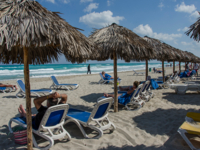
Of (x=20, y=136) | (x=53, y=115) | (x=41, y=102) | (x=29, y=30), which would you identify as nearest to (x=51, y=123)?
(x=53, y=115)

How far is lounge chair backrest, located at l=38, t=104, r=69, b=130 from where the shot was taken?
2.51 meters

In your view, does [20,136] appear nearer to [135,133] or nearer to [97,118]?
[97,118]

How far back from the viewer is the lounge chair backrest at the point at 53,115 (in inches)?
98.8

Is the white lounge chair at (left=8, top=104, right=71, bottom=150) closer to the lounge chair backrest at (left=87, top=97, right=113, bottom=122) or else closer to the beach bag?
the beach bag

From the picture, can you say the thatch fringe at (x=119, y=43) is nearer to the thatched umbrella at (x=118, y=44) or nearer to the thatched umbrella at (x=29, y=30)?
the thatched umbrella at (x=118, y=44)

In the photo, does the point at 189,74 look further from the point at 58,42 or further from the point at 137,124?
the point at 58,42

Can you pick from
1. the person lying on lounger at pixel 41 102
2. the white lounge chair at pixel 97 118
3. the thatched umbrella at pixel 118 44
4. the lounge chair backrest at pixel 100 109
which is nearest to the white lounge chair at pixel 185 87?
the thatched umbrella at pixel 118 44

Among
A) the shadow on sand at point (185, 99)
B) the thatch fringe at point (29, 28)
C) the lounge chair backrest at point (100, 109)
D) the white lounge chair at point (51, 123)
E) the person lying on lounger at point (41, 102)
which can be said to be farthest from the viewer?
the shadow on sand at point (185, 99)

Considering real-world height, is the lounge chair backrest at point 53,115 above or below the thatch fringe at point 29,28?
below

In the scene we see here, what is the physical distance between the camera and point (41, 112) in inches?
111

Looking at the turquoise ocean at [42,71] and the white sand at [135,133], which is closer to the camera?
the white sand at [135,133]

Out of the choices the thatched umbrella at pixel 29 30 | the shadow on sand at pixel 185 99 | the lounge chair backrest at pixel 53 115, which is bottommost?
the shadow on sand at pixel 185 99

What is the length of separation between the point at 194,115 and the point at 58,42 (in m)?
2.93

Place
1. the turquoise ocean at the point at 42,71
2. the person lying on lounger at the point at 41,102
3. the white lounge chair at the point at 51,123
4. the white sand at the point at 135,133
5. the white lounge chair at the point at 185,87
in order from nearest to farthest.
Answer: the white lounge chair at the point at 51,123, the white sand at the point at 135,133, the person lying on lounger at the point at 41,102, the white lounge chair at the point at 185,87, the turquoise ocean at the point at 42,71
